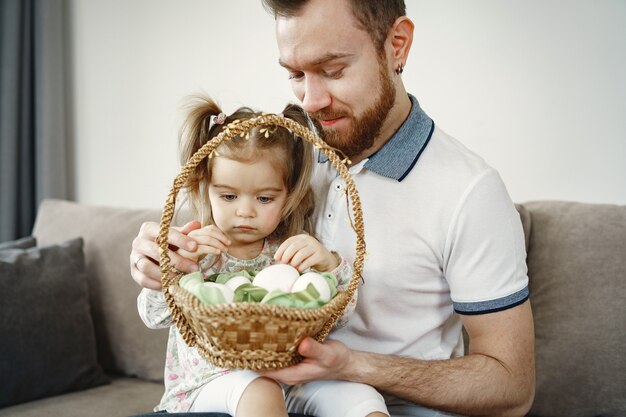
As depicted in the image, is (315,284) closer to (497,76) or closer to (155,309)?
(155,309)

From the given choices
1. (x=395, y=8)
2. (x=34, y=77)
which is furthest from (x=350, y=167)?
(x=34, y=77)

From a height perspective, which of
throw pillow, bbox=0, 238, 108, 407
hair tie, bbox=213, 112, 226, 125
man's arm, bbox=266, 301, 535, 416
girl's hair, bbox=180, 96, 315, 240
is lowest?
throw pillow, bbox=0, 238, 108, 407

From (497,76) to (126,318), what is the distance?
1469mm

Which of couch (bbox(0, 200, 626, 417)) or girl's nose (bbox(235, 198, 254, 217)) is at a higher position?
girl's nose (bbox(235, 198, 254, 217))

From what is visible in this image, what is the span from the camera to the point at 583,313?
6.00ft

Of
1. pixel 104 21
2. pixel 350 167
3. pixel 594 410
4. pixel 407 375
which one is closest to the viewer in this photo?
pixel 407 375

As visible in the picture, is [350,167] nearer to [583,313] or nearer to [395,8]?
[395,8]

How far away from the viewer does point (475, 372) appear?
1.43 meters

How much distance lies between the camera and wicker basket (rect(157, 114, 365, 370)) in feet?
3.70

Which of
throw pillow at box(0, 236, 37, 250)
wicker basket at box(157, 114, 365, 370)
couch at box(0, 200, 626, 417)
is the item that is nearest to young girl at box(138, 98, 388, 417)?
wicker basket at box(157, 114, 365, 370)

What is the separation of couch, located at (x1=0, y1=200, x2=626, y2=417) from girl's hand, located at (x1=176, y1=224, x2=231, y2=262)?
0.83 meters

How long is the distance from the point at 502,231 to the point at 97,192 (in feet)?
7.17

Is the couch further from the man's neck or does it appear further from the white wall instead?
the man's neck

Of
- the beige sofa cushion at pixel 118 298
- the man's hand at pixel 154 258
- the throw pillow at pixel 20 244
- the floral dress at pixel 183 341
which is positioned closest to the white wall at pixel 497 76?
the beige sofa cushion at pixel 118 298
